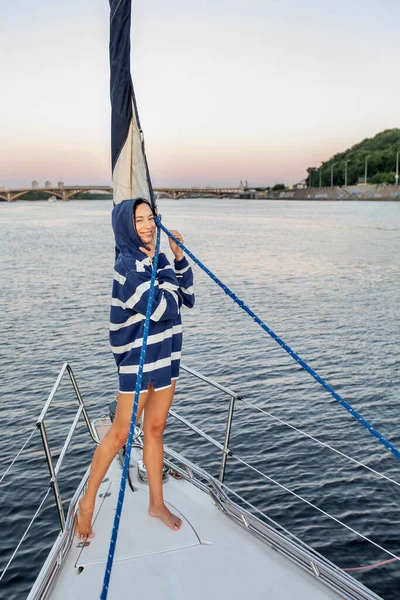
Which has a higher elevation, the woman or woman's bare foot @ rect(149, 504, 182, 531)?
the woman

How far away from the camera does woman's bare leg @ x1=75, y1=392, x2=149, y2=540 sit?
376 cm

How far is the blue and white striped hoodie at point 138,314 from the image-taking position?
145 inches

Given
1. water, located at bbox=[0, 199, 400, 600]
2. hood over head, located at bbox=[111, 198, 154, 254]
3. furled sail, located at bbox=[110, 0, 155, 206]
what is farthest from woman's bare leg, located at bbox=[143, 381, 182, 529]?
water, located at bbox=[0, 199, 400, 600]

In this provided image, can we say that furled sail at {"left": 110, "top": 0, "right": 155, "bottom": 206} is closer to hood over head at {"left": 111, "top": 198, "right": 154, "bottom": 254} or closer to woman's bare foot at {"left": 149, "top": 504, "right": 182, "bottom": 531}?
hood over head at {"left": 111, "top": 198, "right": 154, "bottom": 254}

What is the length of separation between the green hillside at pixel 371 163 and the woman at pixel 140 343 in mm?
142648

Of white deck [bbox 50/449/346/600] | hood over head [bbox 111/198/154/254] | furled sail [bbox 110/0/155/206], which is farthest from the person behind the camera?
furled sail [bbox 110/0/155/206]

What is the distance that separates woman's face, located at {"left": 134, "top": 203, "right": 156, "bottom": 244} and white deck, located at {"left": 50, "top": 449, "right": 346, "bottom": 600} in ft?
6.01

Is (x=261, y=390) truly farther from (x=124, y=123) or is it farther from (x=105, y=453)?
(x=105, y=453)

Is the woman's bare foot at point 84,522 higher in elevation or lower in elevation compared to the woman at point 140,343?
lower

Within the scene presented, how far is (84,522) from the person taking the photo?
149 inches

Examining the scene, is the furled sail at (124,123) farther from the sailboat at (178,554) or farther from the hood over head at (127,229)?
the hood over head at (127,229)

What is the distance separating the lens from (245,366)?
13.0m

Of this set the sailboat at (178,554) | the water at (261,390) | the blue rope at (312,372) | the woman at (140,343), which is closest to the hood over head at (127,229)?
the woman at (140,343)

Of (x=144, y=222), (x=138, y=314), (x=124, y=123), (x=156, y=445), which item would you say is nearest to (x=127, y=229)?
(x=144, y=222)
